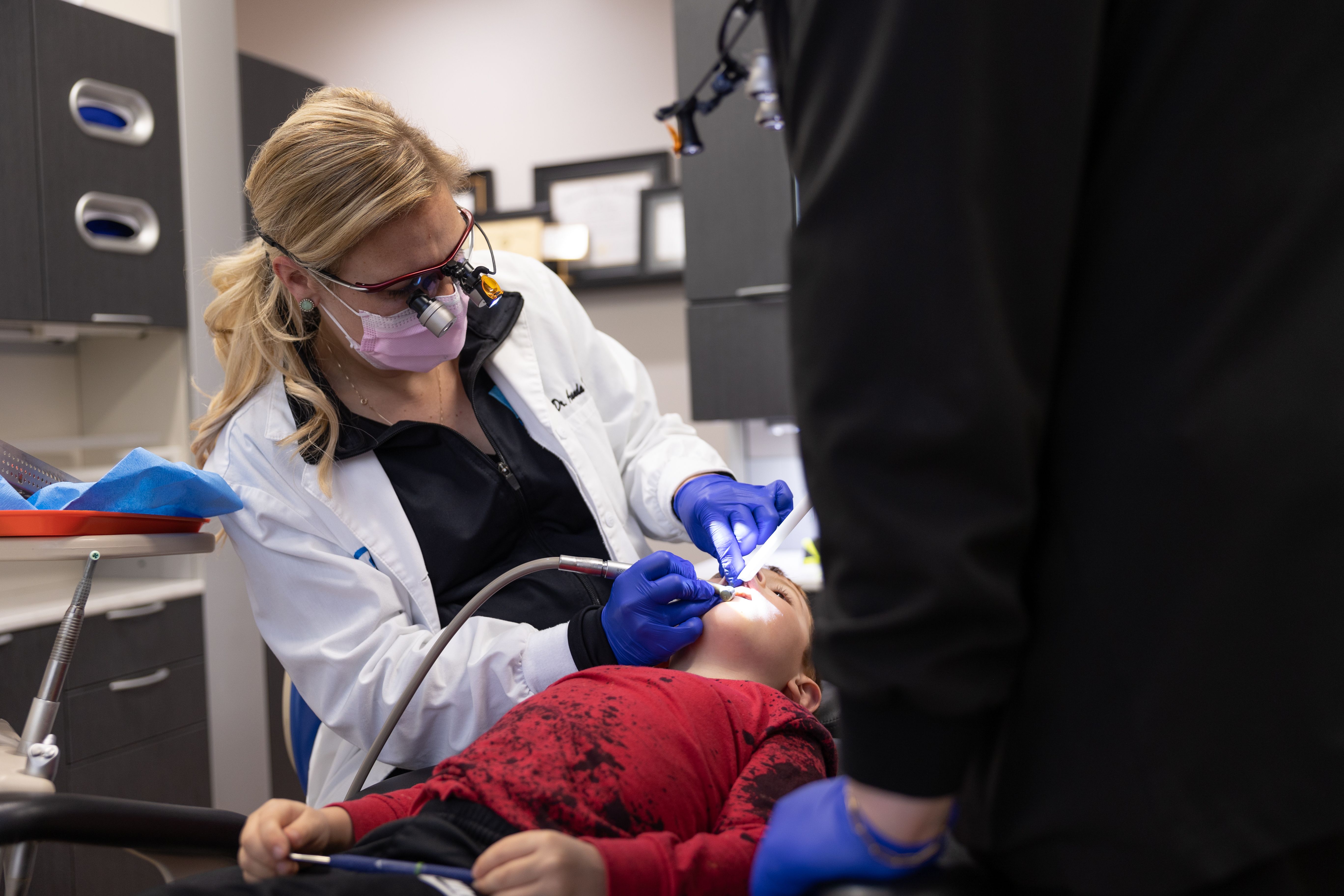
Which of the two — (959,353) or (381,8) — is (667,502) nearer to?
(959,353)

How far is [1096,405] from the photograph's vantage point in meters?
0.55

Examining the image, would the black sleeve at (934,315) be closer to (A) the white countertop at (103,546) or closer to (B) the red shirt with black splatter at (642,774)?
(B) the red shirt with black splatter at (642,774)

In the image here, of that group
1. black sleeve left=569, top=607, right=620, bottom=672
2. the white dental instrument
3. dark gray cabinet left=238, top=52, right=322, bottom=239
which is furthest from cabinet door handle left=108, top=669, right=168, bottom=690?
the white dental instrument

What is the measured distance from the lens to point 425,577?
4.99 feet

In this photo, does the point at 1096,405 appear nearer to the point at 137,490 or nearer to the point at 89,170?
the point at 137,490

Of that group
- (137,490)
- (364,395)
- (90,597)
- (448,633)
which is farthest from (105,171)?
(448,633)

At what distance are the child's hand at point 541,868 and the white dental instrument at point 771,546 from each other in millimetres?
638

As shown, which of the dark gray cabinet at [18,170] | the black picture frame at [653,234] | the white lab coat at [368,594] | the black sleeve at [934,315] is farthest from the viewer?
the black picture frame at [653,234]

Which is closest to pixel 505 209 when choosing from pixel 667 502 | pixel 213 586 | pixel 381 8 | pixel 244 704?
pixel 381 8

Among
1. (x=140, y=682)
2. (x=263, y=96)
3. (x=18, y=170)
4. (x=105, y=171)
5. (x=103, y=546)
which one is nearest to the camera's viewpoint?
(x=103, y=546)

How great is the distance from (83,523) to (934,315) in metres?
1.17

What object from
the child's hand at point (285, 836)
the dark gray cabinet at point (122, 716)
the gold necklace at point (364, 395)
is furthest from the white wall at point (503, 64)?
the child's hand at point (285, 836)

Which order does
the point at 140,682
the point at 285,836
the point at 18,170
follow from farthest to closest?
1. the point at 140,682
2. the point at 18,170
3. the point at 285,836

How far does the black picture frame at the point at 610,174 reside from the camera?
352 centimetres
